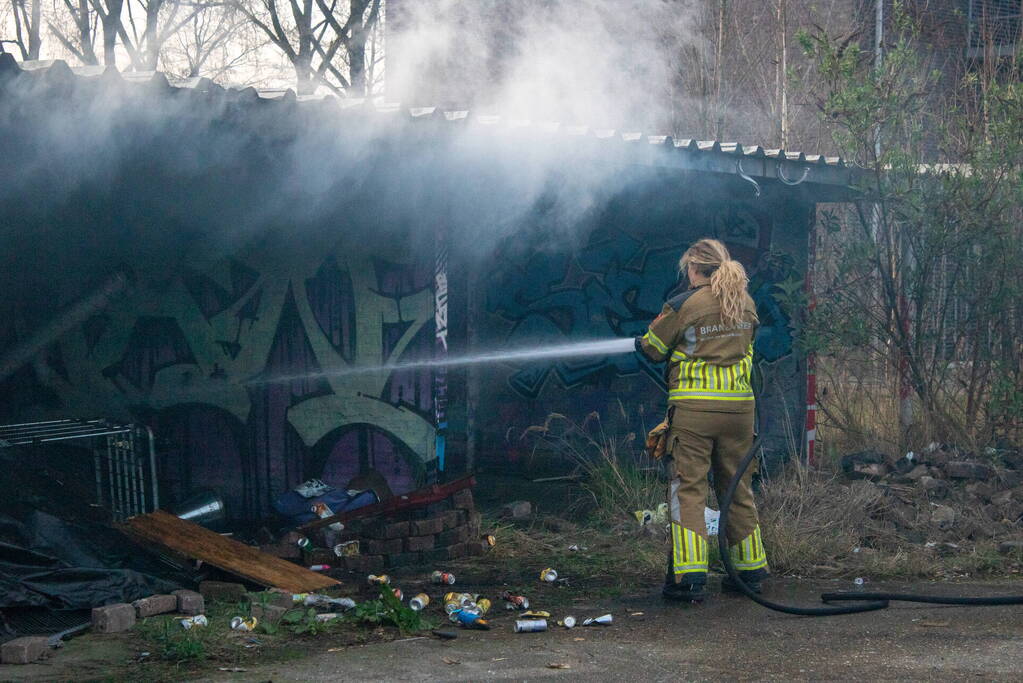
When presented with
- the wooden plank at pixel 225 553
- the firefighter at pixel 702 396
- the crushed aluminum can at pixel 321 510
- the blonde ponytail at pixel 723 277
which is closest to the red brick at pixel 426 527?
the wooden plank at pixel 225 553

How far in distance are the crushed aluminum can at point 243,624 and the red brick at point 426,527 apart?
1767 millimetres

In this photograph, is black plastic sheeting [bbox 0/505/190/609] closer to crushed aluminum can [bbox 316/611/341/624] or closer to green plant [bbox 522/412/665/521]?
crushed aluminum can [bbox 316/611/341/624]

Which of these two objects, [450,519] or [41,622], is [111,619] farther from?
[450,519]

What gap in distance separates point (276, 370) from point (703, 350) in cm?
356

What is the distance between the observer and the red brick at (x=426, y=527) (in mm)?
6922

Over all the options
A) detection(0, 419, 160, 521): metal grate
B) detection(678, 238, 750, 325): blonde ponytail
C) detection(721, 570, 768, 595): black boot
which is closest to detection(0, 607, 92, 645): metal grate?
detection(0, 419, 160, 521): metal grate

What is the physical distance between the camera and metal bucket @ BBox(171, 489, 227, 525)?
25.0 feet

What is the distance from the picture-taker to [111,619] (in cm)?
518

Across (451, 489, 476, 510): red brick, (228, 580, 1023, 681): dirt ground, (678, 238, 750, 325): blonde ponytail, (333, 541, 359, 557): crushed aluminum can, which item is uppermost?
(678, 238, 750, 325): blonde ponytail

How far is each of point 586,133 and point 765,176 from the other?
1.79 m

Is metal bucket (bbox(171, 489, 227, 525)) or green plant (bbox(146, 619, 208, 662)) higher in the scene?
metal bucket (bbox(171, 489, 227, 525))

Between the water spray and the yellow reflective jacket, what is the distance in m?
1.59

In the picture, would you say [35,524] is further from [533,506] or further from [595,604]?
[533,506]

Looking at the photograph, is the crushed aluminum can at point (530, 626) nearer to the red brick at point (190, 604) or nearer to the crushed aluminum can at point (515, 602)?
the crushed aluminum can at point (515, 602)
